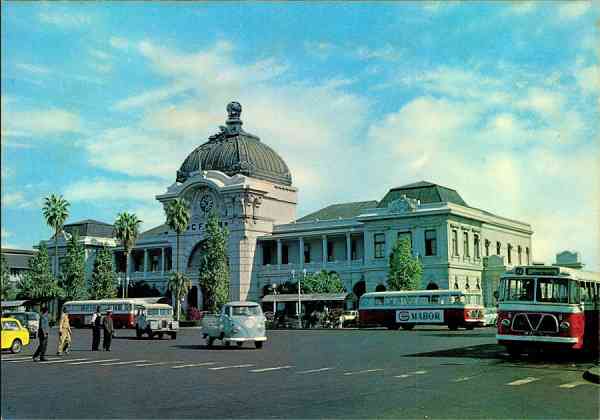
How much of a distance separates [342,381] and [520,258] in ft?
227

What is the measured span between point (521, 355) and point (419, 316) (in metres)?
29.8

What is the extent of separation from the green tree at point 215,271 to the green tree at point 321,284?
7.58 metres

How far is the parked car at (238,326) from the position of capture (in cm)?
2977

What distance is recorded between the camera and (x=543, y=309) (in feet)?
69.8

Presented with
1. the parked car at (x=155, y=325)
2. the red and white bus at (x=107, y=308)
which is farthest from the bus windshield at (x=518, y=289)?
the red and white bus at (x=107, y=308)

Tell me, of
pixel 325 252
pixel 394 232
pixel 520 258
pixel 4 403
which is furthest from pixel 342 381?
pixel 520 258

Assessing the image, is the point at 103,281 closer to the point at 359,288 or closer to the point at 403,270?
the point at 359,288

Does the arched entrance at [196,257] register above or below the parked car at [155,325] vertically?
above

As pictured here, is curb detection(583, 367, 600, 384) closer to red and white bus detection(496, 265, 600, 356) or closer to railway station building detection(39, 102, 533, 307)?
red and white bus detection(496, 265, 600, 356)

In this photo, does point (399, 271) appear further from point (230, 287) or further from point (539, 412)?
point (539, 412)

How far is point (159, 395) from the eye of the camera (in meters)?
13.3

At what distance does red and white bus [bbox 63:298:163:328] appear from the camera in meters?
60.8

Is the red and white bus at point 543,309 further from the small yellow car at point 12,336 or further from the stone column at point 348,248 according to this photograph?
the stone column at point 348,248

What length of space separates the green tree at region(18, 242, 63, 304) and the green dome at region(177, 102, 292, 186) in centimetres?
1987
